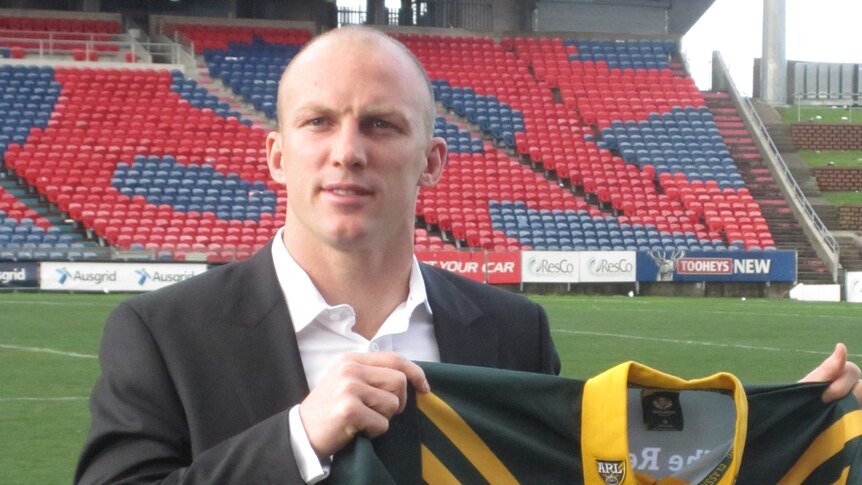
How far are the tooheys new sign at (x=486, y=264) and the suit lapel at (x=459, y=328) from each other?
2211cm

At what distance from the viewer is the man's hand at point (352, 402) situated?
2.12m

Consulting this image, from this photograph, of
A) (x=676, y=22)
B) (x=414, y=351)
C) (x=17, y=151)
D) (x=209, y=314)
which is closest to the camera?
(x=209, y=314)

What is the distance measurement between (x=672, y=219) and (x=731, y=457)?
27.5 m

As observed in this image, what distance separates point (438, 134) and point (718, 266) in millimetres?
7573

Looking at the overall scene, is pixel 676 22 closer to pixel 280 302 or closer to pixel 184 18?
pixel 184 18

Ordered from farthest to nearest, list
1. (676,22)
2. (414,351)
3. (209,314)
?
(676,22)
(414,351)
(209,314)

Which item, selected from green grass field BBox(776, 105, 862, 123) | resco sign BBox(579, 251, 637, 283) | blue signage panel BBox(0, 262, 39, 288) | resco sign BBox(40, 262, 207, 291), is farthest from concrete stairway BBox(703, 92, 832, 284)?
blue signage panel BBox(0, 262, 39, 288)

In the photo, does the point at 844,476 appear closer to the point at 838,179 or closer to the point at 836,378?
the point at 836,378

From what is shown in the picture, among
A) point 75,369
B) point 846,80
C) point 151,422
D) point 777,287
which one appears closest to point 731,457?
point 151,422

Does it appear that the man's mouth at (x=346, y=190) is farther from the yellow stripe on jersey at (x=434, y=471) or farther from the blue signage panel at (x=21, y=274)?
the blue signage panel at (x=21, y=274)

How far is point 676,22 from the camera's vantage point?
1588 inches

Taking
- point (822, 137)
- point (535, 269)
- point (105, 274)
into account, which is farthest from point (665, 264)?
point (822, 137)

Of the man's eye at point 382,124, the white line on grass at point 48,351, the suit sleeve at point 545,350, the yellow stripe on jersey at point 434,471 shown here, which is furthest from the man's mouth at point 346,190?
the white line on grass at point 48,351

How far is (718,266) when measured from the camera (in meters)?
26.4
